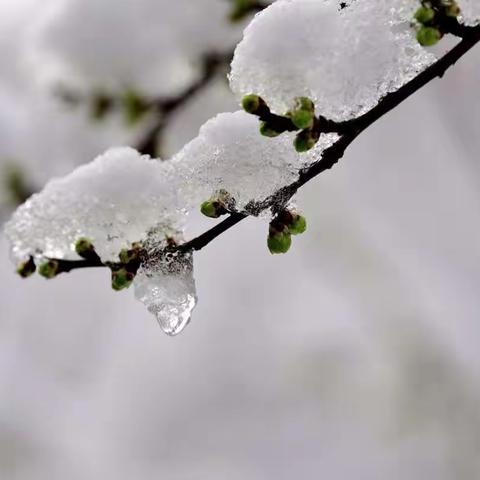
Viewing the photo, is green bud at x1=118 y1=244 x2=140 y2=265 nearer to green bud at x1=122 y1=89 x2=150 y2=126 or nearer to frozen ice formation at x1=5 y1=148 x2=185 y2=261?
frozen ice formation at x1=5 y1=148 x2=185 y2=261

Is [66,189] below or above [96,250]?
above

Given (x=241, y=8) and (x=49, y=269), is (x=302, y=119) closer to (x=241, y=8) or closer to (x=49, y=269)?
(x=49, y=269)

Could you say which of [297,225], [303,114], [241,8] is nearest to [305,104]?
[303,114]

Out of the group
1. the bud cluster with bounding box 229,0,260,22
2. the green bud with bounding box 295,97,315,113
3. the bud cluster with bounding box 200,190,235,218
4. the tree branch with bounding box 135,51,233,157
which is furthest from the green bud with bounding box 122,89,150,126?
the green bud with bounding box 295,97,315,113

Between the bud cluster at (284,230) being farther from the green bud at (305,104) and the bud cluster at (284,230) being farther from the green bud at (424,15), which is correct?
the green bud at (424,15)

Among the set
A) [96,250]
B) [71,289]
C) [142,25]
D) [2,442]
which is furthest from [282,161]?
[2,442]

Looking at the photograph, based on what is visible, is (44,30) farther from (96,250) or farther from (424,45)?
(424,45)

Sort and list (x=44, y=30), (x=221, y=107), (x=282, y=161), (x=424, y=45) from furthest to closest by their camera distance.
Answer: (x=221, y=107) < (x=44, y=30) < (x=282, y=161) < (x=424, y=45)
